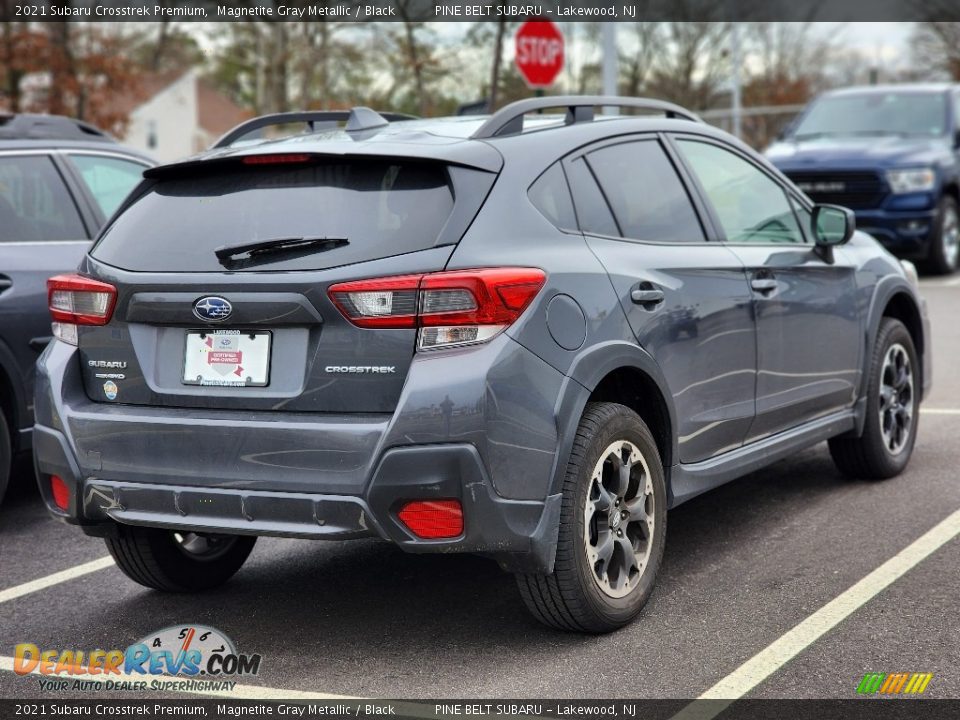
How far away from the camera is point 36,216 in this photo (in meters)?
6.43

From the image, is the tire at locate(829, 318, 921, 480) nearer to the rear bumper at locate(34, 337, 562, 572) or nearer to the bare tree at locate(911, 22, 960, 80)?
the rear bumper at locate(34, 337, 562, 572)

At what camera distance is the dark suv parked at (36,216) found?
600 centimetres

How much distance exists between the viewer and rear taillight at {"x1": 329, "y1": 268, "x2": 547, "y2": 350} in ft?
12.5

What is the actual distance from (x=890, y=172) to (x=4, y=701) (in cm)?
1265

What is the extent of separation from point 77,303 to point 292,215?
797 mm

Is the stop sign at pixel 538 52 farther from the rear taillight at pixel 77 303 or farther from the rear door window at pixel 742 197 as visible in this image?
the rear taillight at pixel 77 303

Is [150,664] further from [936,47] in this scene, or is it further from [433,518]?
[936,47]

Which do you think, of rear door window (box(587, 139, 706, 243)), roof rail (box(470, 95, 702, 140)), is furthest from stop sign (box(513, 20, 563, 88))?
rear door window (box(587, 139, 706, 243))

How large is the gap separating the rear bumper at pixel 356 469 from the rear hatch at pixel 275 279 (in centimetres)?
8

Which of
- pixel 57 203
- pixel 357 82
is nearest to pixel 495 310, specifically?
pixel 57 203

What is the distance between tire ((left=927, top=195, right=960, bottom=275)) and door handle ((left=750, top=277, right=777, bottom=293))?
1055cm

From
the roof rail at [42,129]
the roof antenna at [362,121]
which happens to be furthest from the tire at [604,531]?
the roof rail at [42,129]

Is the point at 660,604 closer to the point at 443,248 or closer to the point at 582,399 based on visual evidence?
the point at 582,399

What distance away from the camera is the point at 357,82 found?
25.7m
